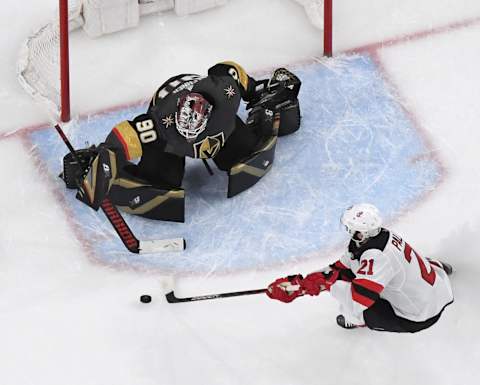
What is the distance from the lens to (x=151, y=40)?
24.4 feet

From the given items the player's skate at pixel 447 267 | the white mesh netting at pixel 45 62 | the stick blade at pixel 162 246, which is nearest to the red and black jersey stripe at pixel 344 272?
the player's skate at pixel 447 267

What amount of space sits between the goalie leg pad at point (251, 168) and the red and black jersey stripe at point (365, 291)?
43.1 inches

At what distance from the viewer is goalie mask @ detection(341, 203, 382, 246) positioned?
5.52m

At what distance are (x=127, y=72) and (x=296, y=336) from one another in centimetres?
190

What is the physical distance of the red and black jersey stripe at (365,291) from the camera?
18.3 feet

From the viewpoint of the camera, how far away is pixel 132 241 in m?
6.46

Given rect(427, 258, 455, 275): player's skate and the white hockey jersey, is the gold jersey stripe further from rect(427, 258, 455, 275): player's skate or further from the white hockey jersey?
rect(427, 258, 455, 275): player's skate

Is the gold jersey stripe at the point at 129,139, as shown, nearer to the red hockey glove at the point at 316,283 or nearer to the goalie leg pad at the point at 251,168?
the goalie leg pad at the point at 251,168

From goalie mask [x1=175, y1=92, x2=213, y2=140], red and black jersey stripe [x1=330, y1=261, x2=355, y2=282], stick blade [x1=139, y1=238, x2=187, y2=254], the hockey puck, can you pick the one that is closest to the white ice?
the hockey puck

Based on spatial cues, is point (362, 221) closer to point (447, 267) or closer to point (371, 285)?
point (371, 285)

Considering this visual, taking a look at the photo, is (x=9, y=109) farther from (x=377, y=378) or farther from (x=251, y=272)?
(x=377, y=378)

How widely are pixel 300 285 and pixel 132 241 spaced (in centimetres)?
101

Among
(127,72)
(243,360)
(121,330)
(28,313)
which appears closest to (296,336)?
(243,360)

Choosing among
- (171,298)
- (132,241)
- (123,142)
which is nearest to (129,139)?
(123,142)
